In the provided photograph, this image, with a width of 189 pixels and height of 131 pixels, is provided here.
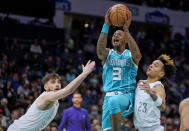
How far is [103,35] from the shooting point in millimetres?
5609

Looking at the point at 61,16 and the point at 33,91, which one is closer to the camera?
the point at 33,91

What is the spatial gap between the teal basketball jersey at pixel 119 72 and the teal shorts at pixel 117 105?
→ 0.44ft

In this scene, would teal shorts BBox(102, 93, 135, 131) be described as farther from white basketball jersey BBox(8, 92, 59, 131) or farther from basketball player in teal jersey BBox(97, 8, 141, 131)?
white basketball jersey BBox(8, 92, 59, 131)

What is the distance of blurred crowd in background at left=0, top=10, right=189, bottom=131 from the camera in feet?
36.0

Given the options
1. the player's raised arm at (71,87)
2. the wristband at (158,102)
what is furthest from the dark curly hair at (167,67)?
the player's raised arm at (71,87)

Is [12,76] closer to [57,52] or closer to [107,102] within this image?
[57,52]

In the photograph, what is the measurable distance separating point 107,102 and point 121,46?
92cm

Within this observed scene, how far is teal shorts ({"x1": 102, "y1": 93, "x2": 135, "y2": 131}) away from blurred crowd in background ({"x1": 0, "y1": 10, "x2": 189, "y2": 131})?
3.00m

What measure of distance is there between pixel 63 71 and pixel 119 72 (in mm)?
8470

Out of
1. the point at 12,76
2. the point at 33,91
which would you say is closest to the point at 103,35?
the point at 33,91

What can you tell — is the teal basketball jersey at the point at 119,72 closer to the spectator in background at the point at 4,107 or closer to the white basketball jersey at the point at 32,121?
the white basketball jersey at the point at 32,121

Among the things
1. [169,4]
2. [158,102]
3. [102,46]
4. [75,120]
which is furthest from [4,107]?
[169,4]

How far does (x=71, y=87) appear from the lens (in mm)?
4801

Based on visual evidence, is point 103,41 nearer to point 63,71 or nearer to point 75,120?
point 75,120
